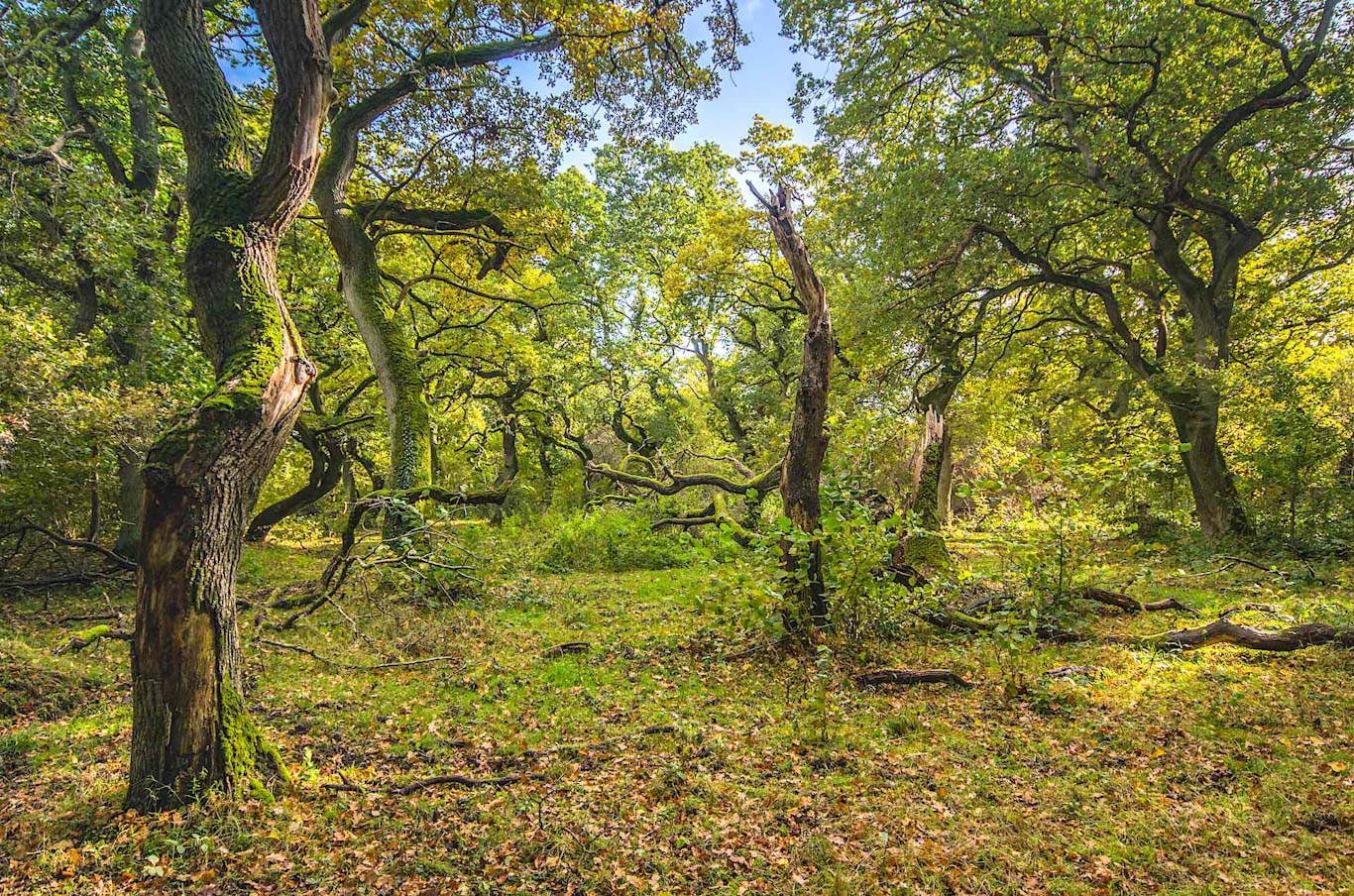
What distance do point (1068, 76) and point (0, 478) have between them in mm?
16880

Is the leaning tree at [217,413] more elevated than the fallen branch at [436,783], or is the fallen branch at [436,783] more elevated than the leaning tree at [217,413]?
the leaning tree at [217,413]

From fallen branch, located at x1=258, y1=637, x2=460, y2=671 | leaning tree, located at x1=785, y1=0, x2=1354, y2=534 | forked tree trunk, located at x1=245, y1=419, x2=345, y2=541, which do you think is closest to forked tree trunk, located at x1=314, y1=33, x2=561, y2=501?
forked tree trunk, located at x1=245, y1=419, x2=345, y2=541

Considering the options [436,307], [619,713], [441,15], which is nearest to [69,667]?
[619,713]

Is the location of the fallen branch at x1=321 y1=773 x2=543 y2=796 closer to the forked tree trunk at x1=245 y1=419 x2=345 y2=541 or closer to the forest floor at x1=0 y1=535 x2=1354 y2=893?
the forest floor at x1=0 y1=535 x2=1354 y2=893

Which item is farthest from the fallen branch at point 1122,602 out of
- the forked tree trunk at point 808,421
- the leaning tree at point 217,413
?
the leaning tree at point 217,413

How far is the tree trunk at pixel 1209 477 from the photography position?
11.0 m

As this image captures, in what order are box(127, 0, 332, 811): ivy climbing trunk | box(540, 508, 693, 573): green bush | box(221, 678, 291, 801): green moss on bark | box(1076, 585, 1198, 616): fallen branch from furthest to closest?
1. box(540, 508, 693, 573): green bush
2. box(1076, 585, 1198, 616): fallen branch
3. box(221, 678, 291, 801): green moss on bark
4. box(127, 0, 332, 811): ivy climbing trunk

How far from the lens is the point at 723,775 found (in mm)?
3984

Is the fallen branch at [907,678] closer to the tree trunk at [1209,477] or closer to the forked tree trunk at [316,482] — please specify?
the tree trunk at [1209,477]

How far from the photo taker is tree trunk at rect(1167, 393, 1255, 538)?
36.0ft

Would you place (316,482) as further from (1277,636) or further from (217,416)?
(1277,636)

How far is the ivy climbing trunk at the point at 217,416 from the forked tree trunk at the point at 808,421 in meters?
4.43

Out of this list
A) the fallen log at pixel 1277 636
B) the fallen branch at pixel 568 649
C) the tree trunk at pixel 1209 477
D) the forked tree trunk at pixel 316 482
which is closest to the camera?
the fallen log at pixel 1277 636

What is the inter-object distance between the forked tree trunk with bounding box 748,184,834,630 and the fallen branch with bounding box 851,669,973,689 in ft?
2.79
